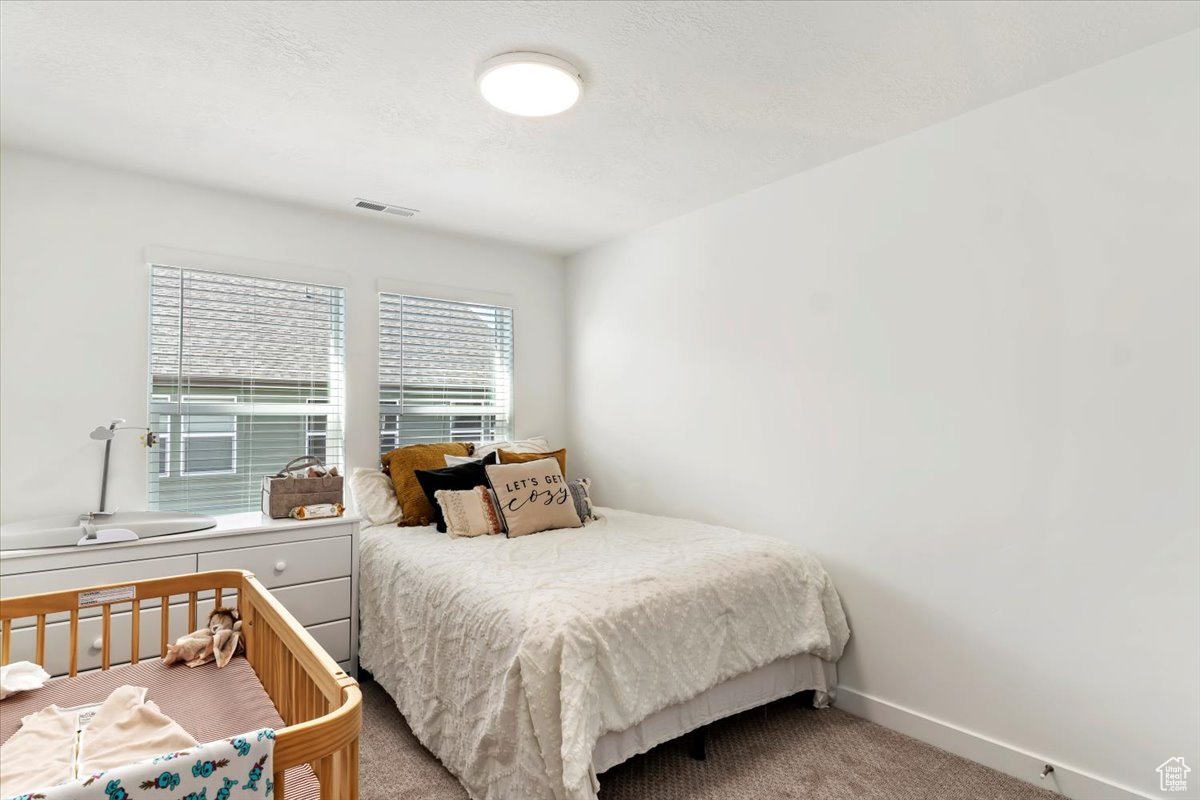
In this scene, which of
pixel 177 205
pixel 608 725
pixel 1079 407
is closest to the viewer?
pixel 608 725

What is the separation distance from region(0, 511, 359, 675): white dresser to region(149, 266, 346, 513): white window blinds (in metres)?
0.27

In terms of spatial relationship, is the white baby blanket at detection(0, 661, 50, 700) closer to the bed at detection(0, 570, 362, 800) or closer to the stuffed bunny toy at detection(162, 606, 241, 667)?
the bed at detection(0, 570, 362, 800)

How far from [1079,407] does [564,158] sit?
7.08 ft

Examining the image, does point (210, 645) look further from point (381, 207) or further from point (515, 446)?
point (381, 207)

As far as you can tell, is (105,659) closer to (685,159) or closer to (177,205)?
(177,205)

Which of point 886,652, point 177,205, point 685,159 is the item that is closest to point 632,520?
point 886,652

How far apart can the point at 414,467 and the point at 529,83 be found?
2.06 metres

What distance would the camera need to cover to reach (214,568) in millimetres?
2562

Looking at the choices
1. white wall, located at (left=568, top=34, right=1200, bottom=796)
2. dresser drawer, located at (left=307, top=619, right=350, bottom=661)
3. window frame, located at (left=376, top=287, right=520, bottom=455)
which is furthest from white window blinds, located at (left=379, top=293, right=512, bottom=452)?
white wall, located at (left=568, top=34, right=1200, bottom=796)

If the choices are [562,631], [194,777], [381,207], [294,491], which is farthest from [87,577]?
[381,207]

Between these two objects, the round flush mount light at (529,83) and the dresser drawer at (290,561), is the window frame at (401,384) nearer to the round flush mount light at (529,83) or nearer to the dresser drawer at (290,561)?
the dresser drawer at (290,561)

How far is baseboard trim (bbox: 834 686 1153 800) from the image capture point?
2020 mm

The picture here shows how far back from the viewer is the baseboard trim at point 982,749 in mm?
2020

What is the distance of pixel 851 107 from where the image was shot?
2291 mm
